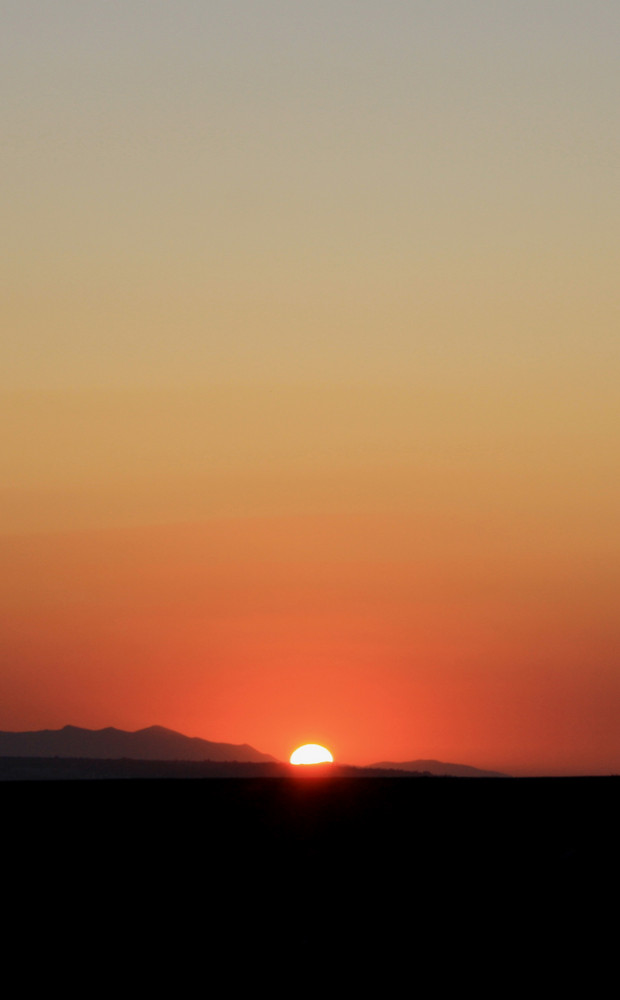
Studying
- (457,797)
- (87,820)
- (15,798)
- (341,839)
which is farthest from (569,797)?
(15,798)

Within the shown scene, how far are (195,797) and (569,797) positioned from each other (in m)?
7.58

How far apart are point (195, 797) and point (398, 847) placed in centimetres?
510

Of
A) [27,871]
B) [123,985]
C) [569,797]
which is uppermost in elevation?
[569,797]

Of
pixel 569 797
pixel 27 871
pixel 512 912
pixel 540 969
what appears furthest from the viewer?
pixel 569 797

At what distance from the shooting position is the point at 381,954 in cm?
2041

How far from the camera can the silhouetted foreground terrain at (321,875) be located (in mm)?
20531

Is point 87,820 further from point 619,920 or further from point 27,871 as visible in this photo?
point 619,920

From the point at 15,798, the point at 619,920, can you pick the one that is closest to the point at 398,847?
the point at 619,920

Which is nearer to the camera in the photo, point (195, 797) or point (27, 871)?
point (27, 871)

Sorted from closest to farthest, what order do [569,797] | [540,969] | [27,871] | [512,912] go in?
[540,969] < [512,912] < [27,871] < [569,797]

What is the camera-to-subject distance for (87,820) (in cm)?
2603

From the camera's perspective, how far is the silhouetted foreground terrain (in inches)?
808

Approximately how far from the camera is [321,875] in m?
22.8

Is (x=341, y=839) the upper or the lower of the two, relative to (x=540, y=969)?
upper
